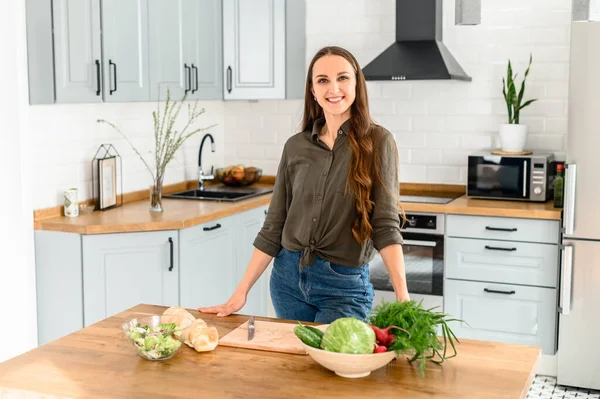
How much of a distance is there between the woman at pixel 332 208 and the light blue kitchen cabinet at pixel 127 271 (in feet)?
4.31

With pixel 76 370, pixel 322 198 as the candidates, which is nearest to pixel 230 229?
pixel 322 198

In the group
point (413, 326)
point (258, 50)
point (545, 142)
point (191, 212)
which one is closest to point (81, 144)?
point (191, 212)

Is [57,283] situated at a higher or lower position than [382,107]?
lower

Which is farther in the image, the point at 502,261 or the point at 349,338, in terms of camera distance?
the point at 502,261

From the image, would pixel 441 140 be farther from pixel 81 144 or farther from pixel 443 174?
pixel 81 144

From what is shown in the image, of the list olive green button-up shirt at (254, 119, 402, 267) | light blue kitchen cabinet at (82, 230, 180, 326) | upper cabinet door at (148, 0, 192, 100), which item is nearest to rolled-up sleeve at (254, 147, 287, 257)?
olive green button-up shirt at (254, 119, 402, 267)

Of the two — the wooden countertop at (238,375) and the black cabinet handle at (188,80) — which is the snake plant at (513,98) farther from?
the wooden countertop at (238,375)

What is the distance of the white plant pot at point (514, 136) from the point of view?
4.91 metres

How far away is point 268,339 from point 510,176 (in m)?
2.89

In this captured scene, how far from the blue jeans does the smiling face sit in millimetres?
535

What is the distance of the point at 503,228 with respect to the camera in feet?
15.2

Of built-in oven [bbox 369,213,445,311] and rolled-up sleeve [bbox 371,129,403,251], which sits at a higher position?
rolled-up sleeve [bbox 371,129,403,251]

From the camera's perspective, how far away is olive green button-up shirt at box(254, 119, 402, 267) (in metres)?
2.77

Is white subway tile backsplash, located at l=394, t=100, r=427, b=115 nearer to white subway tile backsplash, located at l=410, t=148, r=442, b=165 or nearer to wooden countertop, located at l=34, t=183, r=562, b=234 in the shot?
white subway tile backsplash, located at l=410, t=148, r=442, b=165
